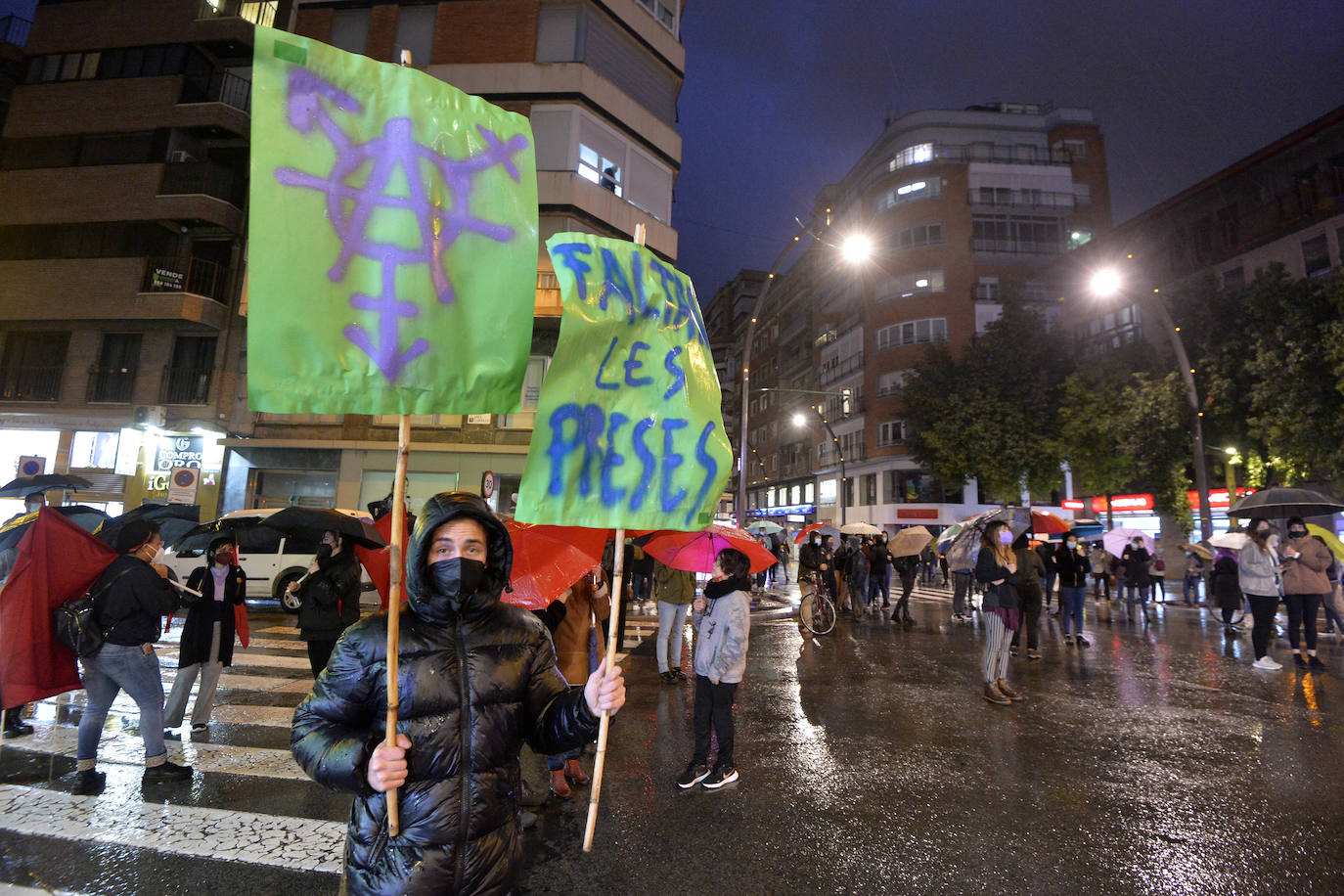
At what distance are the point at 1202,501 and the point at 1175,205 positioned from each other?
18.8 metres

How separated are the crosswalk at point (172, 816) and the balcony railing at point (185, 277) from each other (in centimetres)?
2026

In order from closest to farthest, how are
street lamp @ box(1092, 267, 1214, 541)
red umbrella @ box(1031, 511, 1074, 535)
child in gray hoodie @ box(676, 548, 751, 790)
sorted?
child in gray hoodie @ box(676, 548, 751, 790) < red umbrella @ box(1031, 511, 1074, 535) < street lamp @ box(1092, 267, 1214, 541)

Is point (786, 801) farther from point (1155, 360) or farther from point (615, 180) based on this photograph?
point (1155, 360)

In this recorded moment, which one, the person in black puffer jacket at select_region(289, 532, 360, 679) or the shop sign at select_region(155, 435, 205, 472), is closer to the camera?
the person in black puffer jacket at select_region(289, 532, 360, 679)

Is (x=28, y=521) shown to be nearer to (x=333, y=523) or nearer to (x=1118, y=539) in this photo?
(x=333, y=523)

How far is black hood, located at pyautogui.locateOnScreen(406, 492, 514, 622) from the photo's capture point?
7.26 feet

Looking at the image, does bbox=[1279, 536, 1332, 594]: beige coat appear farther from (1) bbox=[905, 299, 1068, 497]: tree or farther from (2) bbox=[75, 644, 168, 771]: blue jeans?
(1) bbox=[905, 299, 1068, 497]: tree

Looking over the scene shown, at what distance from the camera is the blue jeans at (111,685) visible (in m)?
4.79

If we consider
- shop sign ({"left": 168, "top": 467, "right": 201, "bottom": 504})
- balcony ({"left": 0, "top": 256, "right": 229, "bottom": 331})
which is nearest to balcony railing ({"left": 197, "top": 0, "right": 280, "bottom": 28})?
balcony ({"left": 0, "top": 256, "right": 229, "bottom": 331})

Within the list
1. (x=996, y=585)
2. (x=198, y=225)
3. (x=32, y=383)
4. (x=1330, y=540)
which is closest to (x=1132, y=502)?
(x=1330, y=540)

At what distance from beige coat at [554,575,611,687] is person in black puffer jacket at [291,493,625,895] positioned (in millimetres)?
3048

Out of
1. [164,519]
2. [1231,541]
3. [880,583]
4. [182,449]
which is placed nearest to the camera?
[164,519]

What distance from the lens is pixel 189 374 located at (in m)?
22.8

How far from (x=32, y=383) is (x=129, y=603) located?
84.7ft
